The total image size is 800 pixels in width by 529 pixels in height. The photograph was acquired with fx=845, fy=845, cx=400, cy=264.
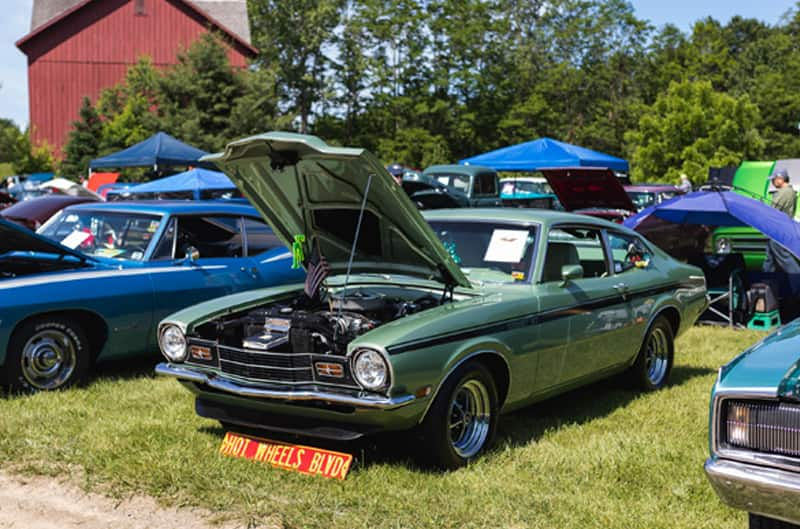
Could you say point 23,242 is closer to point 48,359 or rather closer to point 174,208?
point 48,359

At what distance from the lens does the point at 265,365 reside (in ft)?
15.6

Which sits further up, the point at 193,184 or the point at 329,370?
the point at 193,184

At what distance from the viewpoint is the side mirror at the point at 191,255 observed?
715 cm

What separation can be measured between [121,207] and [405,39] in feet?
137

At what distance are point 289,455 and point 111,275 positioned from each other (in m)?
2.83

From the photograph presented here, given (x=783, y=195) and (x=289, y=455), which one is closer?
(x=289, y=455)

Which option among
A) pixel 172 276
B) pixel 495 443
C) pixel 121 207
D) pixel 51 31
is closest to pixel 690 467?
pixel 495 443

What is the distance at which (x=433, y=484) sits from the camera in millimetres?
4578

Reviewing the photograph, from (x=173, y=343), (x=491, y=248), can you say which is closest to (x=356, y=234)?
(x=491, y=248)

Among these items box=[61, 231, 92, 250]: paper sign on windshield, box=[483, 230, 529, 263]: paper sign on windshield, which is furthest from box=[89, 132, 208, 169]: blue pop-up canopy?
box=[483, 230, 529, 263]: paper sign on windshield

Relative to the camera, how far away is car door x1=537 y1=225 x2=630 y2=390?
18.1ft

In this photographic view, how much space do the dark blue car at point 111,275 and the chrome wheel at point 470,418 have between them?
3.11m

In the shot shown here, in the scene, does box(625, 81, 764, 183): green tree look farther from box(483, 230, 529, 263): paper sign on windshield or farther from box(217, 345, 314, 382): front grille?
box(217, 345, 314, 382): front grille

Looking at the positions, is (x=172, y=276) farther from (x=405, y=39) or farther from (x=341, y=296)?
(x=405, y=39)
